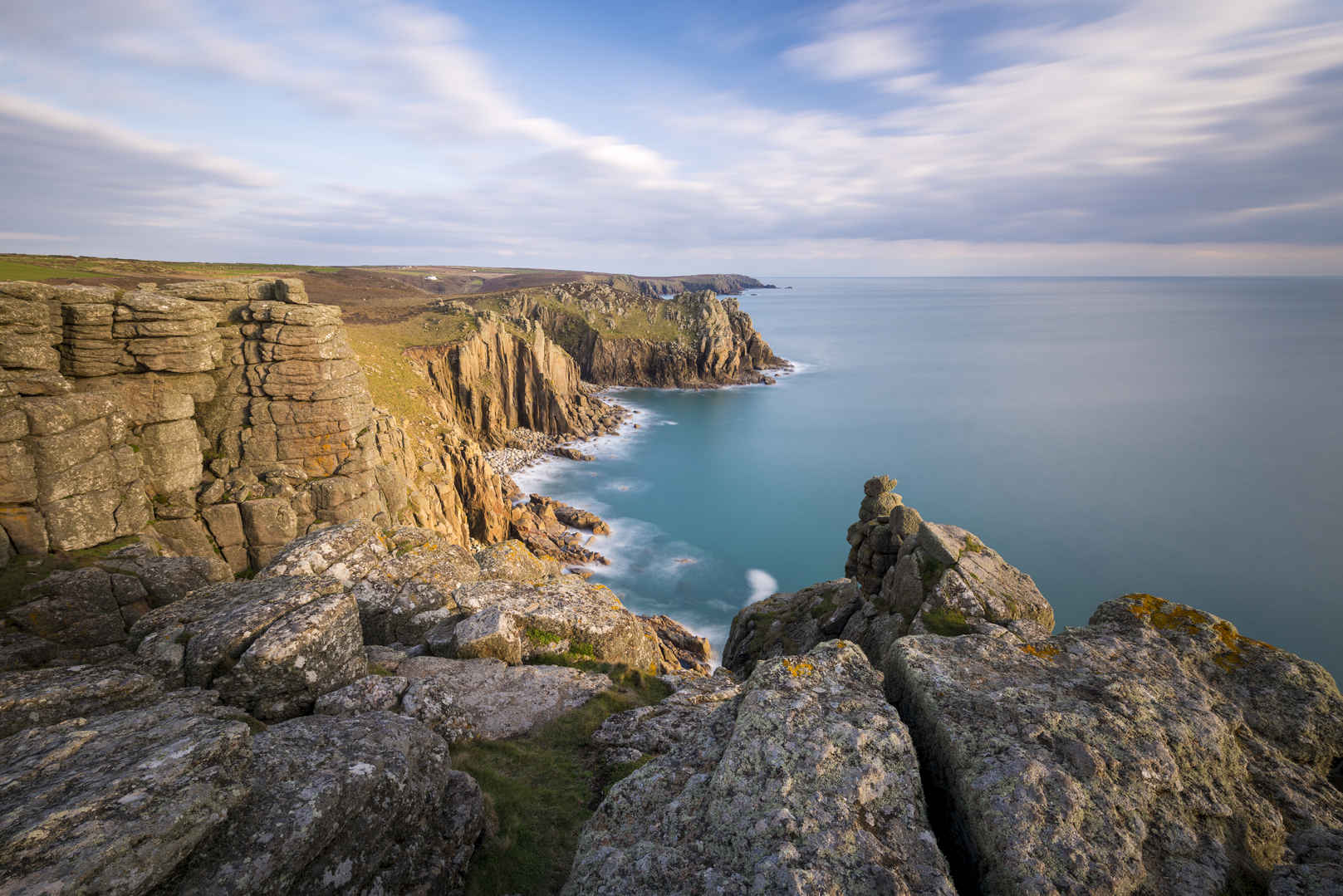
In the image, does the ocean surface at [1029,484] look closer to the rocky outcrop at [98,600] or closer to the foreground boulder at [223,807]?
A: the rocky outcrop at [98,600]

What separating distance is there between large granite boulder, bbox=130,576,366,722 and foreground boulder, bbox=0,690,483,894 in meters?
1.14

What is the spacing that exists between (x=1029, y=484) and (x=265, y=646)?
9221 centimetres

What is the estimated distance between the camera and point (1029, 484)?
80.6 metres

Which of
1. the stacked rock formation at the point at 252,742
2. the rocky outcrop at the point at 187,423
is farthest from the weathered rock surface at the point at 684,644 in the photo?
the stacked rock formation at the point at 252,742

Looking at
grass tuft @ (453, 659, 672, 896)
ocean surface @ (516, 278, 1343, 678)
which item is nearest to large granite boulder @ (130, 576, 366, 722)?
grass tuft @ (453, 659, 672, 896)

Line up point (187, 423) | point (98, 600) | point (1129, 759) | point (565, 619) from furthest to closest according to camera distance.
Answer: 1. point (187, 423)
2. point (565, 619)
3. point (98, 600)
4. point (1129, 759)

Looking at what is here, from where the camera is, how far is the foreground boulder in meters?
5.66

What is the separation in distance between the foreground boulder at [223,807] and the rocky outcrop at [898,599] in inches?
410

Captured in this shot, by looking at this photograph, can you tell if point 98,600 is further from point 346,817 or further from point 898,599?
point 898,599

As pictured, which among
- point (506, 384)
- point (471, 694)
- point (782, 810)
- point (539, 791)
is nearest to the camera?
point (782, 810)

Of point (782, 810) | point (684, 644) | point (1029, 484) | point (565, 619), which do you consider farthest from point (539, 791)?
point (1029, 484)

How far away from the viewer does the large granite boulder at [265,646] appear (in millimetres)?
10508

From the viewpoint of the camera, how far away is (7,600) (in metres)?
14.6

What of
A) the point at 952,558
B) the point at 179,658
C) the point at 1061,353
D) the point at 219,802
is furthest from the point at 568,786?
the point at 1061,353
